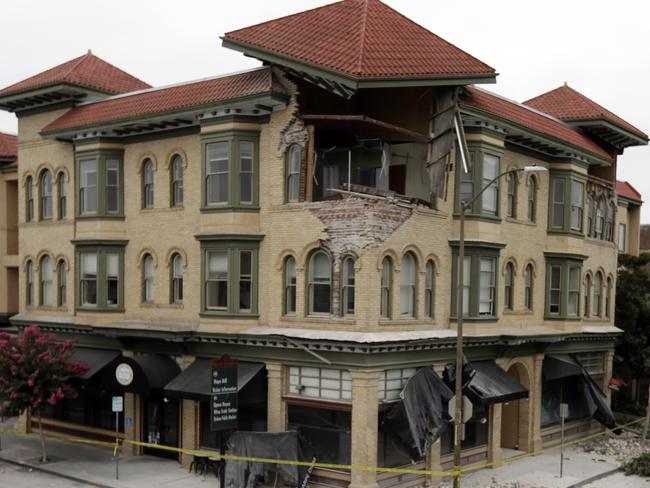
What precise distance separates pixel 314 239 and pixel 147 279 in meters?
8.05

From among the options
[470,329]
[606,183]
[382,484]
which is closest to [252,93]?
[470,329]

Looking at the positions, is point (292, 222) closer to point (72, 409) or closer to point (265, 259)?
point (265, 259)

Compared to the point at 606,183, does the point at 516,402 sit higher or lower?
lower

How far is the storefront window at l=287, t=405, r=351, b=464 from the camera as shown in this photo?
76.9ft

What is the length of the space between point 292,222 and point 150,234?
21.5 feet

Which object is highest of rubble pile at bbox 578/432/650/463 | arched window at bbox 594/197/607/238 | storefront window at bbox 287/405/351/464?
arched window at bbox 594/197/607/238

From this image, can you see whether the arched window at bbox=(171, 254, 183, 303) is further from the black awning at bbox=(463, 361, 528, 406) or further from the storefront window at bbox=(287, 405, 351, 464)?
the black awning at bbox=(463, 361, 528, 406)

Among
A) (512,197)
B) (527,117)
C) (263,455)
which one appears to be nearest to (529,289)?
(512,197)

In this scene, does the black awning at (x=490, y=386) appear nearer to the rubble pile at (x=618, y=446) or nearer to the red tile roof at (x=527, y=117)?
the rubble pile at (x=618, y=446)

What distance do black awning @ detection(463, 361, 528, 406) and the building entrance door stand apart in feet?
33.5

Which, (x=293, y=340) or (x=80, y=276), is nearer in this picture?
(x=293, y=340)

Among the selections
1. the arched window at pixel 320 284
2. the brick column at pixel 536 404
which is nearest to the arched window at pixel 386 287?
the arched window at pixel 320 284

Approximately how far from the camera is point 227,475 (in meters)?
23.7

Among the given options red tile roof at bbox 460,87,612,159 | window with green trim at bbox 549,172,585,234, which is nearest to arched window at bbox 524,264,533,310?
window with green trim at bbox 549,172,585,234
